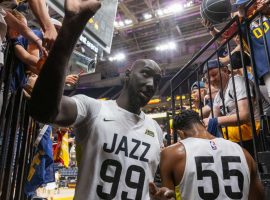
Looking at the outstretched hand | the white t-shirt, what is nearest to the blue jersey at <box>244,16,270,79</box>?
the white t-shirt

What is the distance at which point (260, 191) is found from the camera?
2.40 meters

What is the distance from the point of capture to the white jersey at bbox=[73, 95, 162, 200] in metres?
1.55

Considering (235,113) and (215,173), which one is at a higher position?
(235,113)

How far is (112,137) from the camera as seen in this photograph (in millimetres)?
1666

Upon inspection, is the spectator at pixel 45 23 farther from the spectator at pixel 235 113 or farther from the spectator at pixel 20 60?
the spectator at pixel 235 113

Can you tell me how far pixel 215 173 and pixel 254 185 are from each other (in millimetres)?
371

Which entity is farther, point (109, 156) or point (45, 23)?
point (45, 23)

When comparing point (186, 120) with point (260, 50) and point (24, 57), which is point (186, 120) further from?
point (24, 57)

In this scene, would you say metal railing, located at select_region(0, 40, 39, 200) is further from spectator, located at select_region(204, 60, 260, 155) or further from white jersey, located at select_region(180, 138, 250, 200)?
spectator, located at select_region(204, 60, 260, 155)

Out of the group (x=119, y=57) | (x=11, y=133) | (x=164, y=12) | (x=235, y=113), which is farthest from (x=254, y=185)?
(x=119, y=57)

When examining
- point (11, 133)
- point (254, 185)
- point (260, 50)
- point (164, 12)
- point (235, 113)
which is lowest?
point (254, 185)

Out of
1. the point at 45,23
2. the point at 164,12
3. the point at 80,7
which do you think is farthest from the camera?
the point at 164,12

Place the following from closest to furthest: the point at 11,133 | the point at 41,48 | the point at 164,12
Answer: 1. the point at 41,48
2. the point at 11,133
3. the point at 164,12

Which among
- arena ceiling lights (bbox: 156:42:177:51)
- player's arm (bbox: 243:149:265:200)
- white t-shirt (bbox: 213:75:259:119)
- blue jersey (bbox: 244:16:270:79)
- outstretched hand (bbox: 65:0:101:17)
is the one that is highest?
arena ceiling lights (bbox: 156:42:177:51)
